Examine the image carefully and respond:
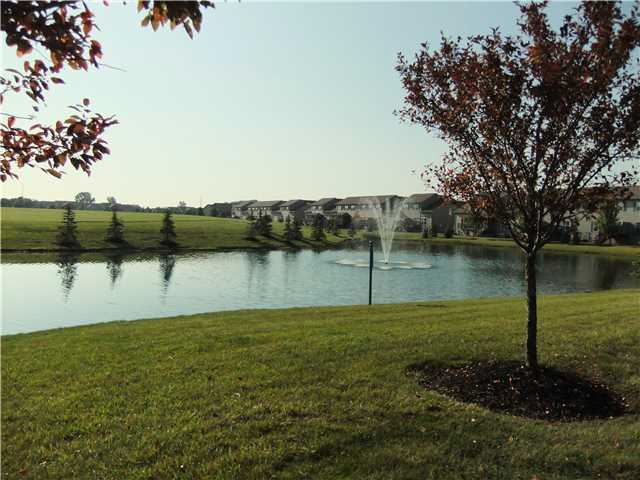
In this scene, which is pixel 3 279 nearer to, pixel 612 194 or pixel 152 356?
pixel 152 356

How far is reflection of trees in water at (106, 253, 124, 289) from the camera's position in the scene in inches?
1233

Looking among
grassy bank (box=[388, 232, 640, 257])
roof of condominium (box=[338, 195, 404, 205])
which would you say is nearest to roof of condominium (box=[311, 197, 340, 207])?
roof of condominium (box=[338, 195, 404, 205])

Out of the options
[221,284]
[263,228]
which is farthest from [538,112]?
[263,228]

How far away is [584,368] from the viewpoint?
8102 millimetres

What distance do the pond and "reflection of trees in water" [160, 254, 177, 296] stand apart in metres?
0.07

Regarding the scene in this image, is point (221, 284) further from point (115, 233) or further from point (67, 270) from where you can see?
point (115, 233)

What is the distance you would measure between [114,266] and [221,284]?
13330mm

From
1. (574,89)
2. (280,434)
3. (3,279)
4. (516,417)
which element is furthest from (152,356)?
(3,279)

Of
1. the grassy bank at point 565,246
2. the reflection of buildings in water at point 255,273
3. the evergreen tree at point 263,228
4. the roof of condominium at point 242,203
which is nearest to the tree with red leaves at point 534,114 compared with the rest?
the reflection of buildings in water at point 255,273

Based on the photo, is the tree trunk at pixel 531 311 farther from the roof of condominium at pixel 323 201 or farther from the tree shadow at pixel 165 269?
the roof of condominium at pixel 323 201

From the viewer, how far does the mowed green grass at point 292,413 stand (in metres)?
4.86

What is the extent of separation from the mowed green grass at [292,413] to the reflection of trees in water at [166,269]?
17.3 m

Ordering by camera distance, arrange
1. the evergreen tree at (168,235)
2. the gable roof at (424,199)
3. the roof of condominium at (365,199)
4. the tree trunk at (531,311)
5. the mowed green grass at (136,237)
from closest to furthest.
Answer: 1. the tree trunk at (531,311)
2. the mowed green grass at (136,237)
3. the evergreen tree at (168,235)
4. the gable roof at (424,199)
5. the roof of condominium at (365,199)

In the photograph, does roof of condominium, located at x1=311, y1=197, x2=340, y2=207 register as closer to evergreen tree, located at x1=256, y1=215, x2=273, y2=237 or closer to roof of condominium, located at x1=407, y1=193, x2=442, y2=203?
roof of condominium, located at x1=407, y1=193, x2=442, y2=203
